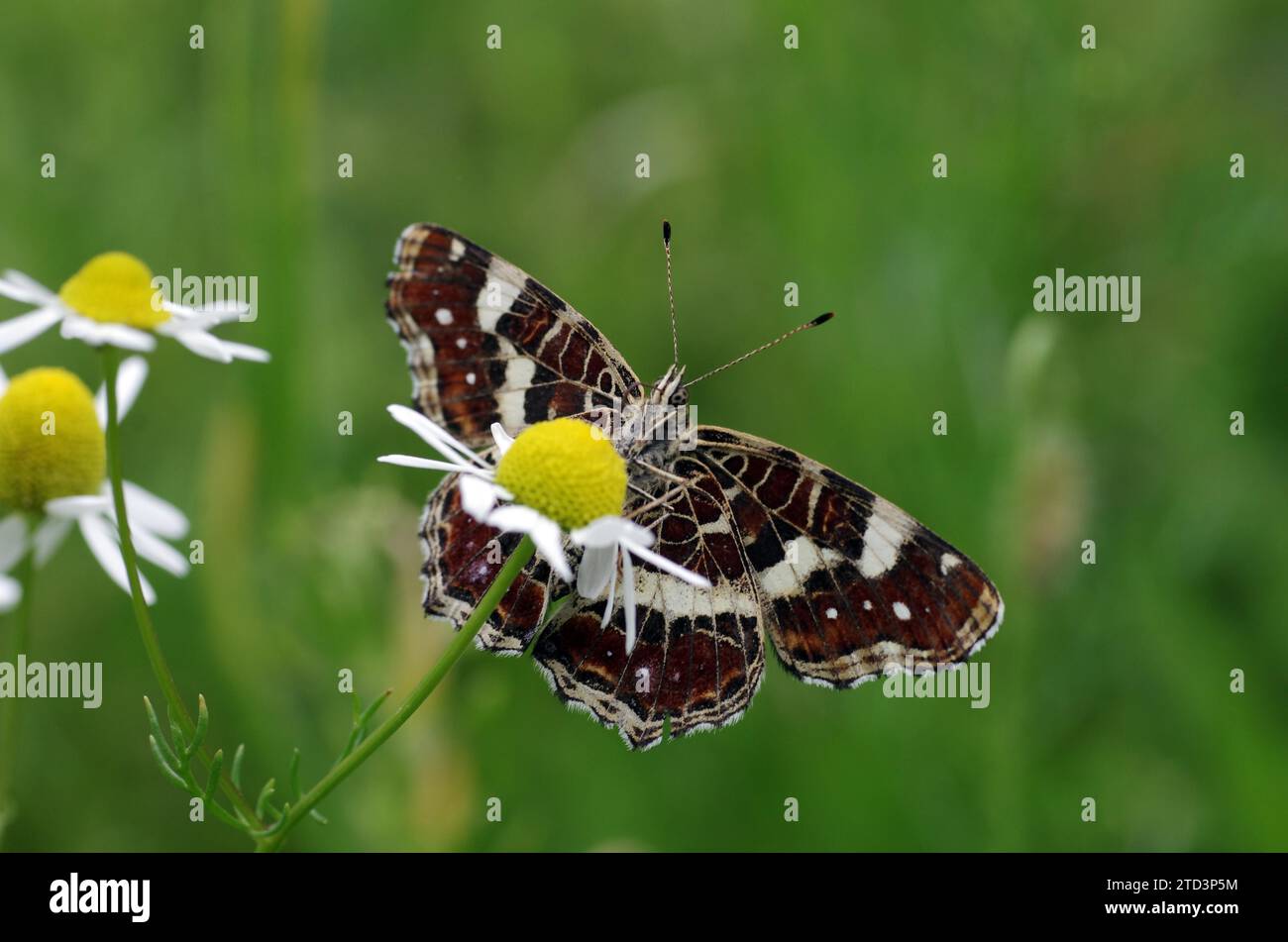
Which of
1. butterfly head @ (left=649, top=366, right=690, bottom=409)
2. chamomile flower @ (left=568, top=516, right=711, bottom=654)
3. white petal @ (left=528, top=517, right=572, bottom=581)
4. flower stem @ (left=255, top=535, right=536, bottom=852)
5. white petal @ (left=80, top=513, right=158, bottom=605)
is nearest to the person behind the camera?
flower stem @ (left=255, top=535, right=536, bottom=852)

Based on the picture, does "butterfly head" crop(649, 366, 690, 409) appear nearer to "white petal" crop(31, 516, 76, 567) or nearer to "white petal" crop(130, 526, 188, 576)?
"white petal" crop(130, 526, 188, 576)

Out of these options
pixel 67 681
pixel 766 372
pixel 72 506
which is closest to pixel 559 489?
pixel 72 506

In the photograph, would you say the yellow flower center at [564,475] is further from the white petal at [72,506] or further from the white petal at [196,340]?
the white petal at [72,506]

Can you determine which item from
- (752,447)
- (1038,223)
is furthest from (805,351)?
(752,447)

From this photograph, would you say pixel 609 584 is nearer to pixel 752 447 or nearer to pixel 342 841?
pixel 752 447

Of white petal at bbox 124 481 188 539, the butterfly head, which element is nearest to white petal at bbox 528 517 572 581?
the butterfly head

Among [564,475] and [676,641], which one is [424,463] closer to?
[564,475]

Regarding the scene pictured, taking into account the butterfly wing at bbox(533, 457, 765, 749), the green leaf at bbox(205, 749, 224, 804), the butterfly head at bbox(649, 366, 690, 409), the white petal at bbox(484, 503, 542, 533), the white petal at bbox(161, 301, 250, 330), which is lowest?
the green leaf at bbox(205, 749, 224, 804)
